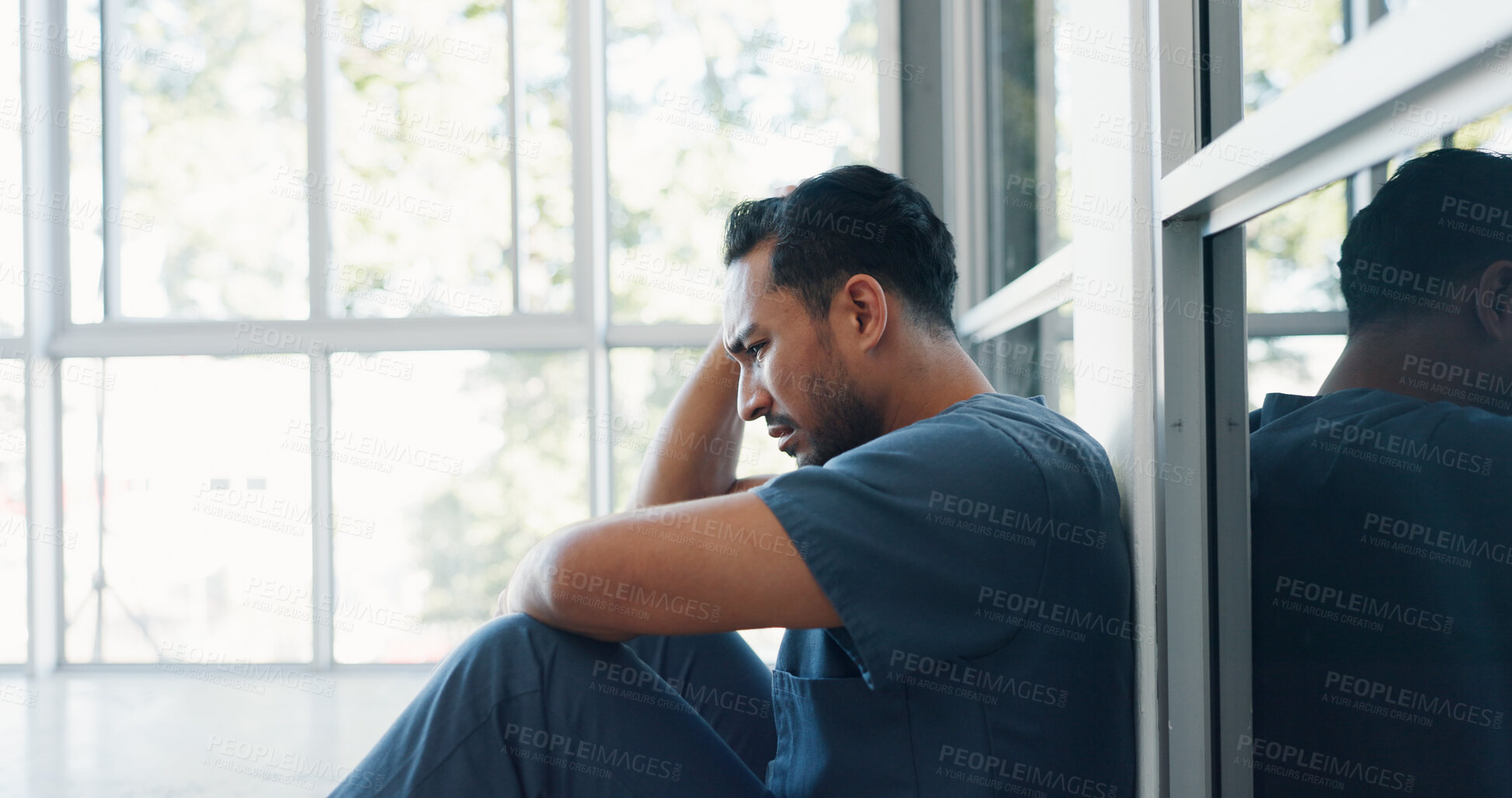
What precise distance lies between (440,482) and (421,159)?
101 cm

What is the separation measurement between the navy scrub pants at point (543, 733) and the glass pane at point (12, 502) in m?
2.70

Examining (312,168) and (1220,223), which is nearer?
(1220,223)

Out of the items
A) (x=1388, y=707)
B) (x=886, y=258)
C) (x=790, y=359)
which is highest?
(x=886, y=258)

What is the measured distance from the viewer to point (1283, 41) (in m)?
0.71

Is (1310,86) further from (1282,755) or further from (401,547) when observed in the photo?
(401,547)

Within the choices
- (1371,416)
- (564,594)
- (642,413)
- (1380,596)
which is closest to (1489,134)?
(1371,416)

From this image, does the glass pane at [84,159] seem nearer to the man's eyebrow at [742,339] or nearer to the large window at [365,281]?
the large window at [365,281]

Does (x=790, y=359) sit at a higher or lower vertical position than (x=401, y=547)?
higher

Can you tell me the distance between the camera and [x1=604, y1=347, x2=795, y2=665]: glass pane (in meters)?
2.79

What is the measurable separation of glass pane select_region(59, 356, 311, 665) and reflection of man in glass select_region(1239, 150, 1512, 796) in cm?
281

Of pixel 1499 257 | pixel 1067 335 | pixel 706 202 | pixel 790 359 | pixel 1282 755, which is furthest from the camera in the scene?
pixel 706 202

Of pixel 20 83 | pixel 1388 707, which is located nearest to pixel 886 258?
pixel 1388 707

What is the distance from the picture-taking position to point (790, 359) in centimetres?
114

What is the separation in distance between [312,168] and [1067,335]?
7.90 ft
